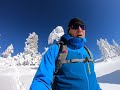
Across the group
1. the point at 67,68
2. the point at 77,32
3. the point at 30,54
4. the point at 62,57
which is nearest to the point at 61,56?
the point at 62,57

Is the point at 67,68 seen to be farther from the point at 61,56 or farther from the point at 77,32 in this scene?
the point at 77,32

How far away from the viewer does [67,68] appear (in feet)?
11.2

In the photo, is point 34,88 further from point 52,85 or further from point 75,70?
point 75,70

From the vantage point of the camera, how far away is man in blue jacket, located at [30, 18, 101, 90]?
3.22m

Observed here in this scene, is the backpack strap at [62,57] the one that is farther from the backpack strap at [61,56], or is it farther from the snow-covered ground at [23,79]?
the snow-covered ground at [23,79]

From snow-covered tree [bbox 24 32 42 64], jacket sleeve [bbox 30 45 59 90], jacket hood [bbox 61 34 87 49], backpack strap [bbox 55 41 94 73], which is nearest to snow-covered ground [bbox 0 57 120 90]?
jacket hood [bbox 61 34 87 49]

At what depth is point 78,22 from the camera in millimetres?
3967

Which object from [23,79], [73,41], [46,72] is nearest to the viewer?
[46,72]

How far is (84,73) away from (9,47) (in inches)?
3309

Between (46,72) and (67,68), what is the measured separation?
0.36 metres

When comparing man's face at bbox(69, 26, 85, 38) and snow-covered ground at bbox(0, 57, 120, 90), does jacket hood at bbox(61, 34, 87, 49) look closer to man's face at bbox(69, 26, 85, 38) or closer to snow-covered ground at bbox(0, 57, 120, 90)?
man's face at bbox(69, 26, 85, 38)

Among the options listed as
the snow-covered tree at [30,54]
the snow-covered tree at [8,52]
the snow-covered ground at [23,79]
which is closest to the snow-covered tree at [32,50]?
the snow-covered tree at [30,54]

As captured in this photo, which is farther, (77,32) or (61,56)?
(77,32)

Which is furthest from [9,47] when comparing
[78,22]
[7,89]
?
[78,22]
